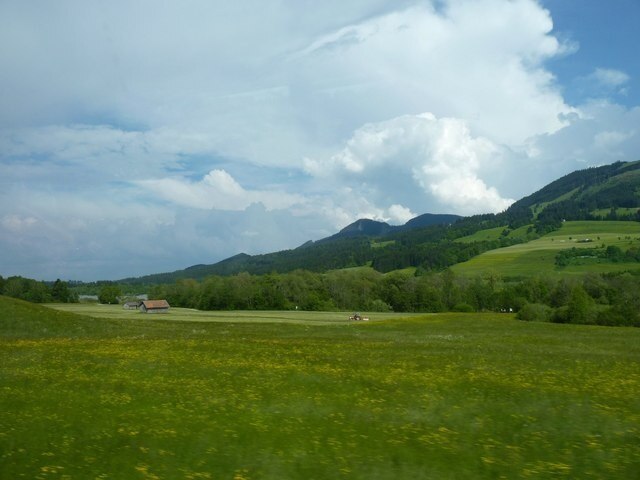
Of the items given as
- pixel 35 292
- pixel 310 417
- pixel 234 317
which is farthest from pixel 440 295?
pixel 310 417

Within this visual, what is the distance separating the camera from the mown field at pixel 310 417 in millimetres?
16656

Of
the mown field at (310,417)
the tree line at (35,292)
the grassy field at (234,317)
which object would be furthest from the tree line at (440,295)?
the mown field at (310,417)

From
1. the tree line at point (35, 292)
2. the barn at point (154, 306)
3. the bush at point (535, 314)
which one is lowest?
the bush at point (535, 314)

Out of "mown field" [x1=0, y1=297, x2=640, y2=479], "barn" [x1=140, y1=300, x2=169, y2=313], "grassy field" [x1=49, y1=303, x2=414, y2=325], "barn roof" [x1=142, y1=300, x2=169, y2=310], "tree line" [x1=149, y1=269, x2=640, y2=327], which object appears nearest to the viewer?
"mown field" [x1=0, y1=297, x2=640, y2=479]

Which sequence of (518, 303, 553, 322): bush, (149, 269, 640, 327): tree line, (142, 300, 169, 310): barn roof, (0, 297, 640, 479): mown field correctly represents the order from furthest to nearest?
(142, 300, 169, 310): barn roof
(149, 269, 640, 327): tree line
(518, 303, 553, 322): bush
(0, 297, 640, 479): mown field

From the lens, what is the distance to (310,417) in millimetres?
21312

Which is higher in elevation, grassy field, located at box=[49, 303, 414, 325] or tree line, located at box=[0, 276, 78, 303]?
tree line, located at box=[0, 276, 78, 303]

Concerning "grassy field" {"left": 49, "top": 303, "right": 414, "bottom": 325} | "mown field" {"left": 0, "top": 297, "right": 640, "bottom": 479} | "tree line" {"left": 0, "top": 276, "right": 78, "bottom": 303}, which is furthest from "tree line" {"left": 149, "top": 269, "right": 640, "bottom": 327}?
"mown field" {"left": 0, "top": 297, "right": 640, "bottom": 479}

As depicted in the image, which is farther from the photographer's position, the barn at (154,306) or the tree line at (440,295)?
the barn at (154,306)

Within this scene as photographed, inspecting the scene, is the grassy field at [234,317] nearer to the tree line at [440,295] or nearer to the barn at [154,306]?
the barn at [154,306]

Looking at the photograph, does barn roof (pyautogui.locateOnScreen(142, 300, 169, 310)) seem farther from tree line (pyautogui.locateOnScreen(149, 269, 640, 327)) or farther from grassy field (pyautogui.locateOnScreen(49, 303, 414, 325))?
tree line (pyautogui.locateOnScreen(149, 269, 640, 327))

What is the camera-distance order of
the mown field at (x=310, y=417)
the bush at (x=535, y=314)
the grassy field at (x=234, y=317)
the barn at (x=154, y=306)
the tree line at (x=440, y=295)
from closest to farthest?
1. the mown field at (x=310, y=417)
2. the grassy field at (x=234, y=317)
3. the bush at (x=535, y=314)
4. the tree line at (x=440, y=295)
5. the barn at (x=154, y=306)

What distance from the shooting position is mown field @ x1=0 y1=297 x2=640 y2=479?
1666cm

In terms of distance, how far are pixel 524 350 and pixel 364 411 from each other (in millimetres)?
26895
